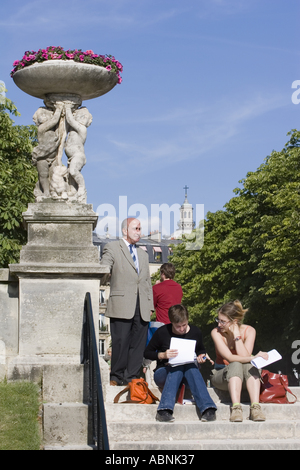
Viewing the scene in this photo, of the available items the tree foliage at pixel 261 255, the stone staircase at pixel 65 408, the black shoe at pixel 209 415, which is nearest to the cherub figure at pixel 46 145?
the stone staircase at pixel 65 408

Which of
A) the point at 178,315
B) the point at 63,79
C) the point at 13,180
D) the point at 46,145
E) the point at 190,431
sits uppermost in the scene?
the point at 13,180

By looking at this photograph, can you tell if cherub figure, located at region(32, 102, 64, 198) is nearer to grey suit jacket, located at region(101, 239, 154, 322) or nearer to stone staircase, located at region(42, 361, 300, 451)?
grey suit jacket, located at region(101, 239, 154, 322)

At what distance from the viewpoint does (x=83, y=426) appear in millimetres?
6520

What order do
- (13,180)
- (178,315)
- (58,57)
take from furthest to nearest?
1. (13,180)
2. (58,57)
3. (178,315)

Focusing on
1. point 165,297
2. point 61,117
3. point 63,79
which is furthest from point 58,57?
point 165,297

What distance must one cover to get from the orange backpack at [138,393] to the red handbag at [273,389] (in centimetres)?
107

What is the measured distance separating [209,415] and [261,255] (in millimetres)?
23396

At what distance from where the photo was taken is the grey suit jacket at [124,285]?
25.9ft

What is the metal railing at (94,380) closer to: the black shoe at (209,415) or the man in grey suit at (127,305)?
the man in grey suit at (127,305)

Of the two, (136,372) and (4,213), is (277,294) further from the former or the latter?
(136,372)

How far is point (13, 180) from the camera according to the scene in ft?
69.4

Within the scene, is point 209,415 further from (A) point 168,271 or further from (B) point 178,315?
(A) point 168,271
